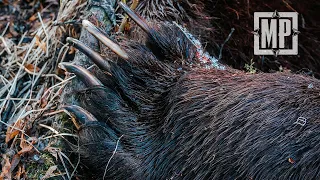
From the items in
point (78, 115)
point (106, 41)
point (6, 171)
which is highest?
point (106, 41)

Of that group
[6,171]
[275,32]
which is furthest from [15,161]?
[275,32]

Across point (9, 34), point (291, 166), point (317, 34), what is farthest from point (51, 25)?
point (291, 166)

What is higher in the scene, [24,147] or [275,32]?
[275,32]

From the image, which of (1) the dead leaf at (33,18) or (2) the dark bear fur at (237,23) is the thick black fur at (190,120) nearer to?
(2) the dark bear fur at (237,23)

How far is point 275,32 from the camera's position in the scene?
8.66 ft

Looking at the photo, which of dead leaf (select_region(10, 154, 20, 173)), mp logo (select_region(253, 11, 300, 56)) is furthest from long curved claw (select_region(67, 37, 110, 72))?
mp logo (select_region(253, 11, 300, 56))

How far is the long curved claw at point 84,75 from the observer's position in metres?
2.32

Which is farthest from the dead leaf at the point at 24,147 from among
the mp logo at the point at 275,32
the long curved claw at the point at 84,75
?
the mp logo at the point at 275,32

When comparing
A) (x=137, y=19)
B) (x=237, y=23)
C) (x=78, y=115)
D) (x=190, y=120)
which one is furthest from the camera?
(x=237, y=23)

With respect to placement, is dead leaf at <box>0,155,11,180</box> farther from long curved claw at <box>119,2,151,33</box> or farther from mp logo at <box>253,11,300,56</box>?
mp logo at <box>253,11,300,56</box>

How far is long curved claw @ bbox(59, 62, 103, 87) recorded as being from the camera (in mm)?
2320

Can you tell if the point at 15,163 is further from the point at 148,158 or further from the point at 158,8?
the point at 158,8

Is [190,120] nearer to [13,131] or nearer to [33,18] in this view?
[13,131]

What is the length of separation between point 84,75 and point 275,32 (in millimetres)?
878
